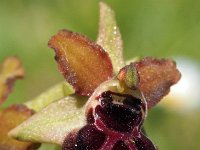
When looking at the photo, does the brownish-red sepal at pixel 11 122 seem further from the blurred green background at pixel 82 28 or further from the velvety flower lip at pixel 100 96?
the blurred green background at pixel 82 28

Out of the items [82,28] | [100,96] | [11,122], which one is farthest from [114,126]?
[82,28]

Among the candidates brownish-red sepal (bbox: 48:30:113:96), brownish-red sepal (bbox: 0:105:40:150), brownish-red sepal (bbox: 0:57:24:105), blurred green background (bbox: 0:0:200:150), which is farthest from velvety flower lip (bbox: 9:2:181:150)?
blurred green background (bbox: 0:0:200:150)

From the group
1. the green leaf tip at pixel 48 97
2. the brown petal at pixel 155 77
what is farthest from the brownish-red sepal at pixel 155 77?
the green leaf tip at pixel 48 97

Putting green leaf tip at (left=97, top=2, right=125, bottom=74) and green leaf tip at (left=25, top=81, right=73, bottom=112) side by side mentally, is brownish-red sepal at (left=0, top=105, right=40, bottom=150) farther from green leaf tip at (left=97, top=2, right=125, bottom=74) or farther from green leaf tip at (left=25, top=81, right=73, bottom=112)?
green leaf tip at (left=97, top=2, right=125, bottom=74)

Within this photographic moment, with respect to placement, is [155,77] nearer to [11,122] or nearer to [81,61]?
[81,61]

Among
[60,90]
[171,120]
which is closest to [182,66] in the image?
[171,120]
